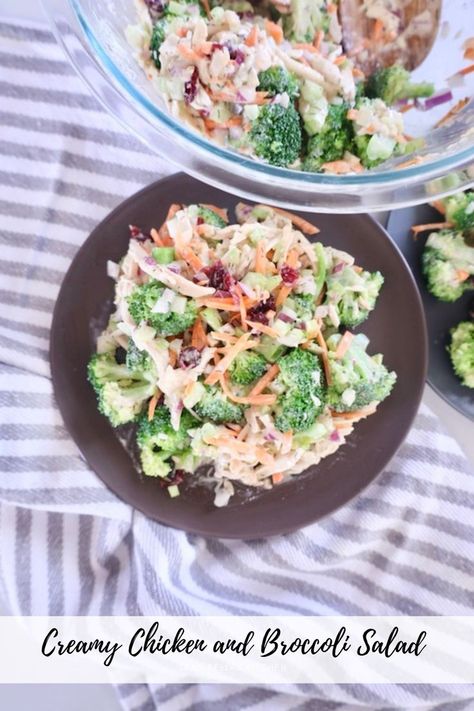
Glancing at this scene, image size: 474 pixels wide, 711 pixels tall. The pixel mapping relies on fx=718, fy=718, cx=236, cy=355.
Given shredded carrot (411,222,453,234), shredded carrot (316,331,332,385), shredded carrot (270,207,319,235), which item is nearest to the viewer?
shredded carrot (316,331,332,385)

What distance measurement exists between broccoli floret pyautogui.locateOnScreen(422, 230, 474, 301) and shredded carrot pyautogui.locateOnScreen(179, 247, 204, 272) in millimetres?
650

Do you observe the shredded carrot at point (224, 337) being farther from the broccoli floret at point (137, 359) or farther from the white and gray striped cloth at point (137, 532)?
the white and gray striped cloth at point (137, 532)

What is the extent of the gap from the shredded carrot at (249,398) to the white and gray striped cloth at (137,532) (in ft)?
1.55

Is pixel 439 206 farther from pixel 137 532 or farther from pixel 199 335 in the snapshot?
pixel 137 532

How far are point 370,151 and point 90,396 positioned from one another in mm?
935

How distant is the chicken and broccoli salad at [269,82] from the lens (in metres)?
1.54

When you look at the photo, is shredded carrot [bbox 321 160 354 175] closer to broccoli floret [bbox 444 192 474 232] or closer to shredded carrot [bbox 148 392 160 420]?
broccoli floret [bbox 444 192 474 232]

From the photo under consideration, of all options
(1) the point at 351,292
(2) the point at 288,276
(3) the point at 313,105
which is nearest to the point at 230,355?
(2) the point at 288,276

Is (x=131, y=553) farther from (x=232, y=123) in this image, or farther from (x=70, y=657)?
(x=232, y=123)

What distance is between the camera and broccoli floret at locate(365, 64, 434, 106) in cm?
177

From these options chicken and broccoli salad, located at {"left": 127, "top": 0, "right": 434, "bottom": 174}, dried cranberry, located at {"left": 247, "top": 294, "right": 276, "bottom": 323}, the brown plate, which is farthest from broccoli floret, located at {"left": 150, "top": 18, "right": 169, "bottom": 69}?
dried cranberry, located at {"left": 247, "top": 294, "right": 276, "bottom": 323}

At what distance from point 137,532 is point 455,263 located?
3.68 feet

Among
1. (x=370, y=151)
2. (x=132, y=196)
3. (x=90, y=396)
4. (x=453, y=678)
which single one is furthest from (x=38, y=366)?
(x=453, y=678)

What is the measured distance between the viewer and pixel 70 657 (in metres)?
2.01
